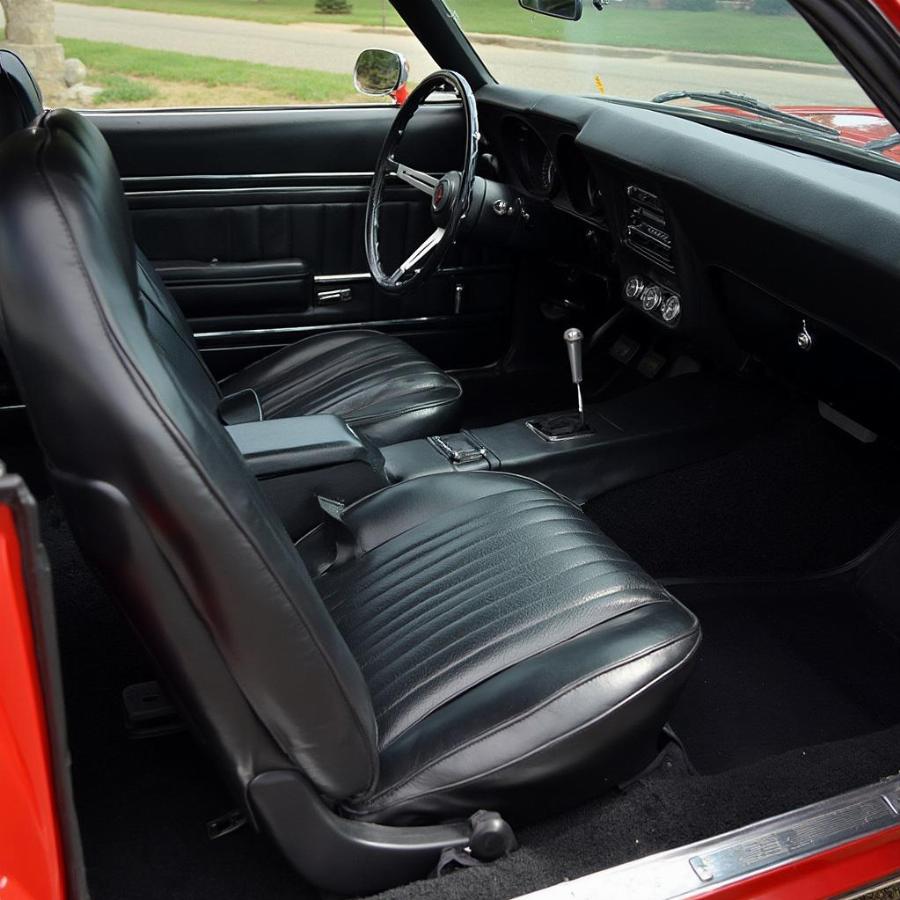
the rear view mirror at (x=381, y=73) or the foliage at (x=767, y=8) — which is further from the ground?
the foliage at (x=767, y=8)

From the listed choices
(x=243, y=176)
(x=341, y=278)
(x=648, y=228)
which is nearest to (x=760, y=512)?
(x=648, y=228)

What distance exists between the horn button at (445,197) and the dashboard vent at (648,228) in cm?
37

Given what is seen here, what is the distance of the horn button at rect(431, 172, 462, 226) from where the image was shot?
2.17m

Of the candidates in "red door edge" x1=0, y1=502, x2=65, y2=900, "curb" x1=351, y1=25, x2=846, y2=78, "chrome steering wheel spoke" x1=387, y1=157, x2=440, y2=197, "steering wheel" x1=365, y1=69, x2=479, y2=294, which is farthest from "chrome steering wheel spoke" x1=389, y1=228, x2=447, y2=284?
"red door edge" x1=0, y1=502, x2=65, y2=900

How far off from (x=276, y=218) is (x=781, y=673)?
1.63 m

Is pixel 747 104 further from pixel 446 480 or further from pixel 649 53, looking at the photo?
pixel 446 480

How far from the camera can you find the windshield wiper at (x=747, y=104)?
1777mm

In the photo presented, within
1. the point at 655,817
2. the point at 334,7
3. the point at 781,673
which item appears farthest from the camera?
the point at 334,7

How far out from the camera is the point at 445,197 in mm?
2197

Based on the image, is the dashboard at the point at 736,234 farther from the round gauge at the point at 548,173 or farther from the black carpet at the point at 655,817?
the black carpet at the point at 655,817

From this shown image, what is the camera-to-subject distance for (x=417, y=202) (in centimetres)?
268

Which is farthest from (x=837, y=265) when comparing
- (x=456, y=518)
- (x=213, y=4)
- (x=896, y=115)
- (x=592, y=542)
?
(x=213, y=4)

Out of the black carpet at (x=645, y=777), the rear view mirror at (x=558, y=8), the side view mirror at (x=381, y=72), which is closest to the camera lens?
the black carpet at (x=645, y=777)

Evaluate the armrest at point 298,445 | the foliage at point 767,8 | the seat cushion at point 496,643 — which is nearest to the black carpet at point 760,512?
the seat cushion at point 496,643
